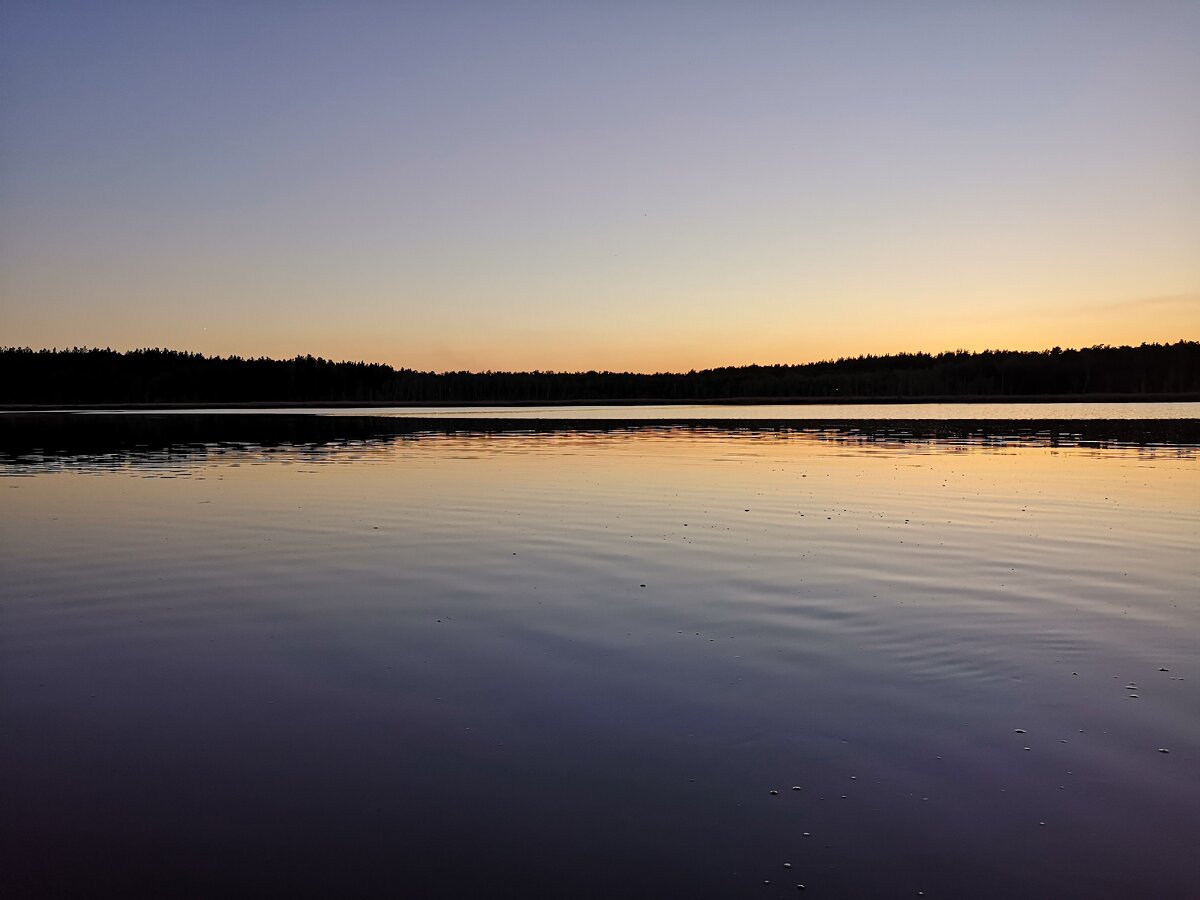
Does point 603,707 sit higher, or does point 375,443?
point 375,443

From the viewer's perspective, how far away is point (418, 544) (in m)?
17.9

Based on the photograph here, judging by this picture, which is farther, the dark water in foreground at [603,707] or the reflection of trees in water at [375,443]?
the reflection of trees in water at [375,443]

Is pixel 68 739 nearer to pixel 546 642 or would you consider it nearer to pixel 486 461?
pixel 546 642

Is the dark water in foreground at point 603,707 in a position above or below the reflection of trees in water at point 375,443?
below

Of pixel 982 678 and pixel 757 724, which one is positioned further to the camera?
pixel 982 678

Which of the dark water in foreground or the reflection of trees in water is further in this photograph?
the reflection of trees in water

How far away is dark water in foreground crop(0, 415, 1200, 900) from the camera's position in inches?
232

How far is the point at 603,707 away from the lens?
8.56 meters

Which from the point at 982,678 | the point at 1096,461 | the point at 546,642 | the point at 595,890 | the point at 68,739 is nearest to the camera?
the point at 595,890

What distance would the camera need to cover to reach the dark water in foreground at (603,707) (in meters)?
5.90

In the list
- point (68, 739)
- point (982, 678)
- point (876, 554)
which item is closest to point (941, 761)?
point (982, 678)

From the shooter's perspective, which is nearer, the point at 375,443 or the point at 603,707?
the point at 603,707

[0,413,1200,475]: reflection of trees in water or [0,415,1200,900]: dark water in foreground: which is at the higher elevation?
[0,413,1200,475]: reflection of trees in water

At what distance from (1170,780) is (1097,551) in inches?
427
